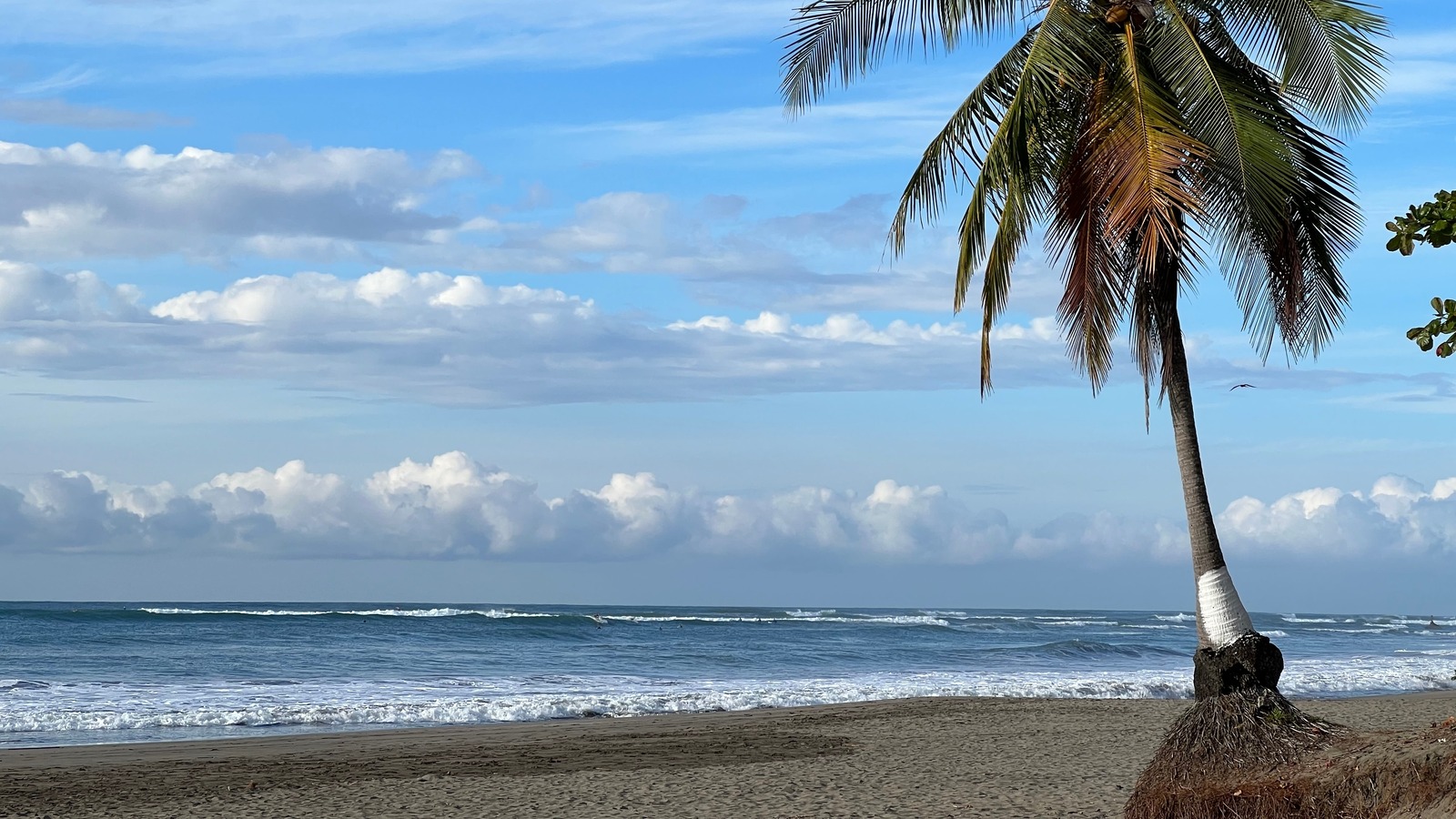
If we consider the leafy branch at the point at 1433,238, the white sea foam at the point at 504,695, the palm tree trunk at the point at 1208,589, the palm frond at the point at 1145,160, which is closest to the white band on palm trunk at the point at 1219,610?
the palm tree trunk at the point at 1208,589

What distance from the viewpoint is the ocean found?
17.4 meters

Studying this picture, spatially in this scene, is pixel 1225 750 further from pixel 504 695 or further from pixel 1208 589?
pixel 504 695

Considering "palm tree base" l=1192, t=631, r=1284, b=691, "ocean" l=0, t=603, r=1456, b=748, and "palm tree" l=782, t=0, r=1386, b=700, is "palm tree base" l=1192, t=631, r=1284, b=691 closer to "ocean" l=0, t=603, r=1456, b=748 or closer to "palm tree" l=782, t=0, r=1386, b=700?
"palm tree" l=782, t=0, r=1386, b=700

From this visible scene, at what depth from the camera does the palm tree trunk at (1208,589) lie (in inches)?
293

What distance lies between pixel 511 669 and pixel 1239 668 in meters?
21.2

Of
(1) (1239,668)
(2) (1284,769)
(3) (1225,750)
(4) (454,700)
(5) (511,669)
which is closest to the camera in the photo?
(2) (1284,769)

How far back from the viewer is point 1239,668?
7445mm

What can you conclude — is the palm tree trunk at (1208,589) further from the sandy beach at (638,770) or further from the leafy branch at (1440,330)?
the leafy branch at (1440,330)

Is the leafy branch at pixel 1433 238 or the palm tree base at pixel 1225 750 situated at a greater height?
the leafy branch at pixel 1433 238

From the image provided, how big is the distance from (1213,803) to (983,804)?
272 centimetres

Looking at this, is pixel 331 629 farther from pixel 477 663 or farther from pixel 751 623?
pixel 751 623

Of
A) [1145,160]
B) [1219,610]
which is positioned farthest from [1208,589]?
[1145,160]

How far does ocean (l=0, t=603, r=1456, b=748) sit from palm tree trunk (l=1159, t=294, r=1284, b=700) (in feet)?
38.4

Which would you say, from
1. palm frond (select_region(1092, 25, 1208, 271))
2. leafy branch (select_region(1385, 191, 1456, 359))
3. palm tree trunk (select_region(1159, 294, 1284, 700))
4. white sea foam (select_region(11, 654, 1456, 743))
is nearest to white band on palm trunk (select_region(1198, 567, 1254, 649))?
palm tree trunk (select_region(1159, 294, 1284, 700))
